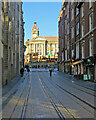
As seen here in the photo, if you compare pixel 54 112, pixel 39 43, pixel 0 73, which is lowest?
pixel 54 112

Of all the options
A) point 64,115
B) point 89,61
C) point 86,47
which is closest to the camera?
point 64,115

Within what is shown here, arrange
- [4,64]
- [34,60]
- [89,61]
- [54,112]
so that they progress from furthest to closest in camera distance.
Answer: [34,60] → [89,61] → [4,64] → [54,112]

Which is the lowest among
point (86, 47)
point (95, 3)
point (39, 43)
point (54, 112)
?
point (54, 112)

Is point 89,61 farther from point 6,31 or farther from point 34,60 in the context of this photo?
point 34,60

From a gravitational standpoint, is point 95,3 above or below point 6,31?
Result: above

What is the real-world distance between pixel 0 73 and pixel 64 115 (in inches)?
482

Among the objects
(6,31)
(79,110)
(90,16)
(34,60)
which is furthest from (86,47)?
(34,60)

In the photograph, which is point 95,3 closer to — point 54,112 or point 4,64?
point 4,64

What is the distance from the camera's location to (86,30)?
26.2 metres

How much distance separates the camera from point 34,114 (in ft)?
24.1

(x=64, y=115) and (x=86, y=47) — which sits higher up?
(x=86, y=47)

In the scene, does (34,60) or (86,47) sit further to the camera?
(34,60)

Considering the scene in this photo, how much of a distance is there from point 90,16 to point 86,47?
3920 millimetres

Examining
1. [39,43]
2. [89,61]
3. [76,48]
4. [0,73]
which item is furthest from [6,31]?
[39,43]
